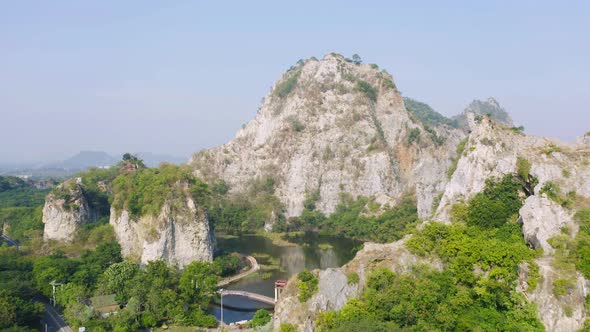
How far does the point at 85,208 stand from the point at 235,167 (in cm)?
3912

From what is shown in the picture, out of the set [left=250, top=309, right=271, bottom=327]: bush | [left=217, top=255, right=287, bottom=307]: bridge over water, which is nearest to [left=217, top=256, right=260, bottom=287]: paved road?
[left=217, top=255, right=287, bottom=307]: bridge over water

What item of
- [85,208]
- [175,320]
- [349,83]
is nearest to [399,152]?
[349,83]

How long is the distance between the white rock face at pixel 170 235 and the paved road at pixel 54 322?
9515 mm

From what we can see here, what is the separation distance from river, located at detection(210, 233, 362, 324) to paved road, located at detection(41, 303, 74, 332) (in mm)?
10524

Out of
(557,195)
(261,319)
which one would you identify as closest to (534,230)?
(557,195)

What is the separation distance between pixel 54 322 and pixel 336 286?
21.6 m

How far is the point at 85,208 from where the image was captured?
50469 mm

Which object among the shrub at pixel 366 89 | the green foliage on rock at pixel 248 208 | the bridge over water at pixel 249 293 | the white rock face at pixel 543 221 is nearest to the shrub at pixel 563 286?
the white rock face at pixel 543 221

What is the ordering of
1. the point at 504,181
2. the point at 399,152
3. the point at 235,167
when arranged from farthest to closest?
the point at 235,167, the point at 399,152, the point at 504,181

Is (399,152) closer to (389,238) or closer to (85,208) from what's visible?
(389,238)

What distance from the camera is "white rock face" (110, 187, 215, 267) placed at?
42469mm

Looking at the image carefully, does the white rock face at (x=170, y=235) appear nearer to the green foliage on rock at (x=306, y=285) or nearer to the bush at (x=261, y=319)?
the bush at (x=261, y=319)

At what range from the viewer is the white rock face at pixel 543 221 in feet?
89.7

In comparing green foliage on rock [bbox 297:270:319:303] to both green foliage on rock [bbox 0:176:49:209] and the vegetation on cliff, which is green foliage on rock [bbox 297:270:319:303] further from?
green foliage on rock [bbox 0:176:49:209]
